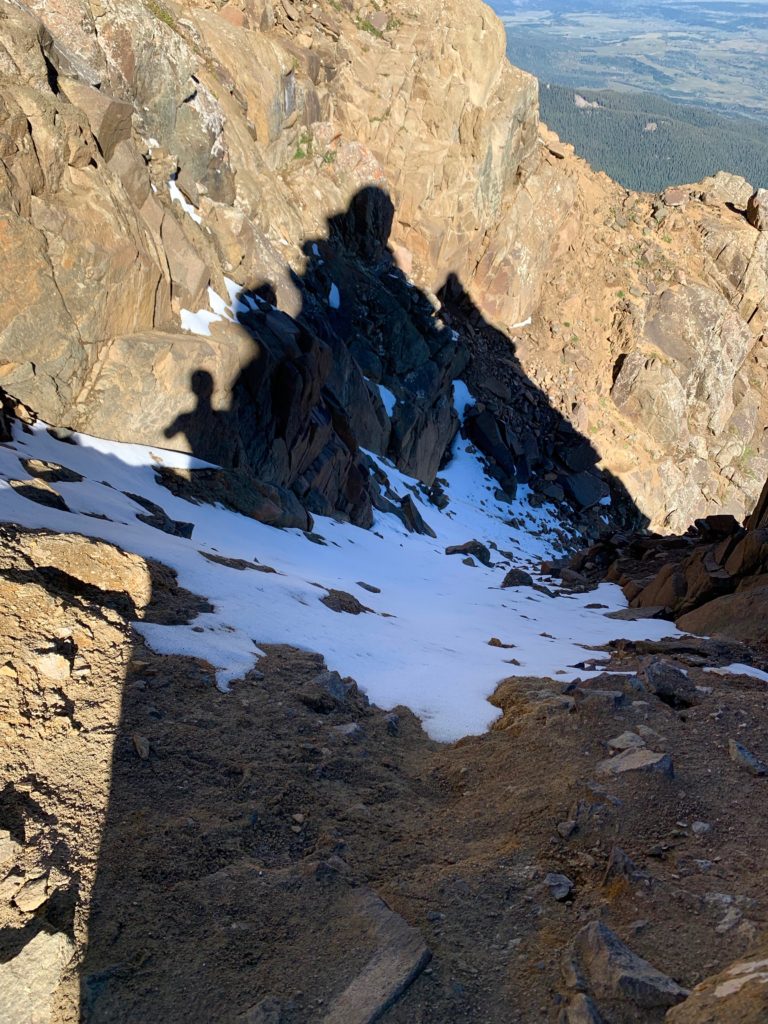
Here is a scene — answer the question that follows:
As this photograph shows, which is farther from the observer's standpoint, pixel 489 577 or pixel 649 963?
pixel 489 577

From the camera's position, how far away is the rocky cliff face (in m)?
14.5

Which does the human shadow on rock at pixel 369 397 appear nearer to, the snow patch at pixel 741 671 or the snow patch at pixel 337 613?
the snow patch at pixel 337 613

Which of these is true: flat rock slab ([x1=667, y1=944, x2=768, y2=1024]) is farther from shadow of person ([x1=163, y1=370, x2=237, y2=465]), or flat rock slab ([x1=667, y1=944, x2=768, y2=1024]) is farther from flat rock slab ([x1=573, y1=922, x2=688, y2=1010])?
shadow of person ([x1=163, y1=370, x2=237, y2=465])

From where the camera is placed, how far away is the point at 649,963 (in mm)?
3232

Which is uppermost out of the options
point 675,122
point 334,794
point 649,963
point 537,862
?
point 675,122

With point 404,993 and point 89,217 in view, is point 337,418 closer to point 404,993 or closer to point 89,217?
point 89,217

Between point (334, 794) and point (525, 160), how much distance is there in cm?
4489

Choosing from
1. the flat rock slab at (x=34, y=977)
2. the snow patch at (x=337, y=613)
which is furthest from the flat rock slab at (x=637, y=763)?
the flat rock slab at (x=34, y=977)

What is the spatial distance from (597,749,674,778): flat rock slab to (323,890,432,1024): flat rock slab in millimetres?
2300

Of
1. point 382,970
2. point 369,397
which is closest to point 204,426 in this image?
point 369,397

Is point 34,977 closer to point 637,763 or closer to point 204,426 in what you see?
point 637,763

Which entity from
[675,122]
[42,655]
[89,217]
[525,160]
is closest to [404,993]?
[42,655]

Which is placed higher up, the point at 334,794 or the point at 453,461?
the point at 334,794

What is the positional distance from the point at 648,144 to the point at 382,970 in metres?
193
